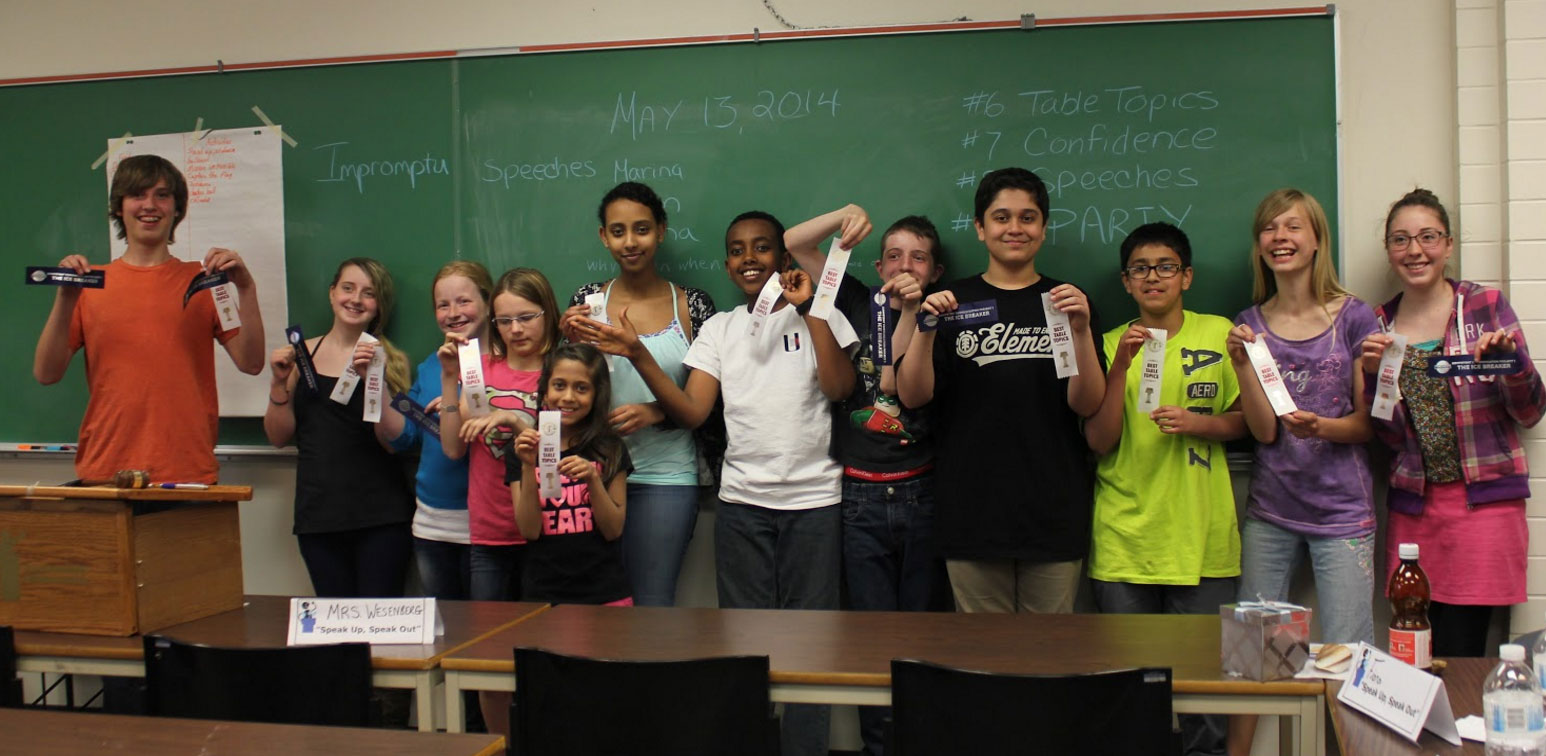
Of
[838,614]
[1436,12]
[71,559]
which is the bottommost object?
[838,614]

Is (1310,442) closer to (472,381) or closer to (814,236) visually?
(814,236)

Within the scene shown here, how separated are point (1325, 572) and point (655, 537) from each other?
195 cm

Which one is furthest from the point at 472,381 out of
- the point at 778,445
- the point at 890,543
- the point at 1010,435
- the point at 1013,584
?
the point at 1013,584

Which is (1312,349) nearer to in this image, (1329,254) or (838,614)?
(1329,254)

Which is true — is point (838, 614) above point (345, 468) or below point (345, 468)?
below

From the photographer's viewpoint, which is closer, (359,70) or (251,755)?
(251,755)

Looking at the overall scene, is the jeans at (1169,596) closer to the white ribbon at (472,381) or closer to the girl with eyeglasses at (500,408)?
the girl with eyeglasses at (500,408)

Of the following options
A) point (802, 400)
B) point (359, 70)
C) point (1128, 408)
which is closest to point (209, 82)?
point (359, 70)

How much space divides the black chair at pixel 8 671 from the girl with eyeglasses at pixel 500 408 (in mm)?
1188

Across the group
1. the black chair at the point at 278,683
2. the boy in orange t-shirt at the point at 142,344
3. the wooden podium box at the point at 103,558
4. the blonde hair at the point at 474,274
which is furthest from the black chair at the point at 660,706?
the boy in orange t-shirt at the point at 142,344

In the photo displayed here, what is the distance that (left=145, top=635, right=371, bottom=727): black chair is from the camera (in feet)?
6.75

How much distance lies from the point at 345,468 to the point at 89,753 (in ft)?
6.56

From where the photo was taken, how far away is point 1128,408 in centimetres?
312

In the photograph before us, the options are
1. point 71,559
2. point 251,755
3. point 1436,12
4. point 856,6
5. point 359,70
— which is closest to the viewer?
point 251,755
